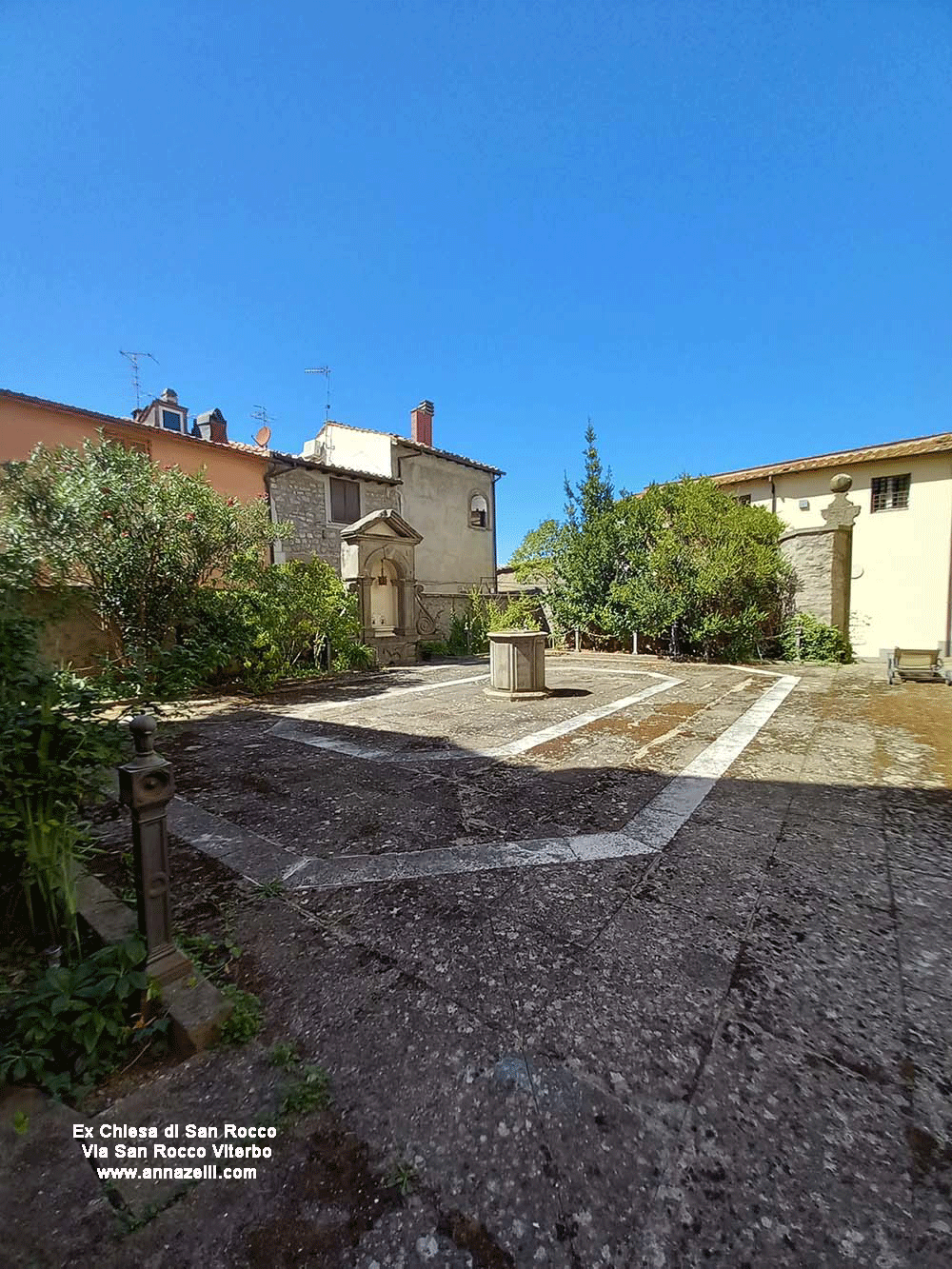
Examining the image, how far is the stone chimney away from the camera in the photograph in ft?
49.0

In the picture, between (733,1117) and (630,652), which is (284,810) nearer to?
(733,1117)

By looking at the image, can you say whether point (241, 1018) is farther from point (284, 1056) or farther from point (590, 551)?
point (590, 551)

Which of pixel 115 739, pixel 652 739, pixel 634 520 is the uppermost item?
pixel 634 520

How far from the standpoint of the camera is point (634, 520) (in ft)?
45.1

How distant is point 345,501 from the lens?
586 inches

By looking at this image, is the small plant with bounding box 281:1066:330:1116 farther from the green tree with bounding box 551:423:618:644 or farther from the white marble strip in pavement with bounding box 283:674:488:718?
the green tree with bounding box 551:423:618:644

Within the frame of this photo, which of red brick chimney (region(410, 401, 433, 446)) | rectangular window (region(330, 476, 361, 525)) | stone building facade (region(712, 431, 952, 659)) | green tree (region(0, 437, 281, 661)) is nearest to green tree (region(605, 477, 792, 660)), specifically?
stone building facade (region(712, 431, 952, 659))

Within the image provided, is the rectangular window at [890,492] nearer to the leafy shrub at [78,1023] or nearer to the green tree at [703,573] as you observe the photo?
the green tree at [703,573]

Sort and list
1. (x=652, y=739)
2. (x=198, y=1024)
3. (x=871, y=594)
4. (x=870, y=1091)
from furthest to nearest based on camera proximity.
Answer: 1. (x=871, y=594)
2. (x=652, y=739)
3. (x=198, y=1024)
4. (x=870, y=1091)

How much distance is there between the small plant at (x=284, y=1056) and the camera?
5.30 feet

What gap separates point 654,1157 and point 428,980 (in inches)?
35.8

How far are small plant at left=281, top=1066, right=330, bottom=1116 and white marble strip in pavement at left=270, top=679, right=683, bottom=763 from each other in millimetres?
3328

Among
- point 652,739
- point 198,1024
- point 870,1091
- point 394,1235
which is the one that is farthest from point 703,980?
point 652,739

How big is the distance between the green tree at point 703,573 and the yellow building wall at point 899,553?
11.1 ft
